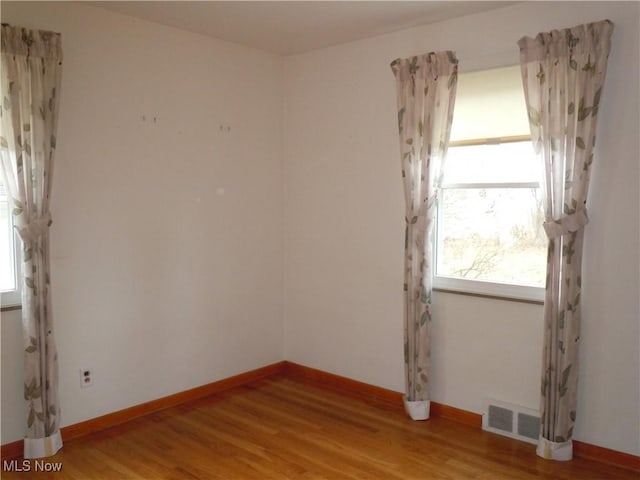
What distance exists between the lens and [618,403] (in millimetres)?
3115

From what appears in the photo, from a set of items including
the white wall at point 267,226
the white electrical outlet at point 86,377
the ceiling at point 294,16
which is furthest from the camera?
the white electrical outlet at point 86,377

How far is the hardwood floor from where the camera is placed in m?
3.07

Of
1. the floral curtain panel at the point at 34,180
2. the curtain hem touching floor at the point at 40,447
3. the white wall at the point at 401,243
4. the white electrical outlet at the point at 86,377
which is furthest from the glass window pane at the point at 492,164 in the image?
the curtain hem touching floor at the point at 40,447

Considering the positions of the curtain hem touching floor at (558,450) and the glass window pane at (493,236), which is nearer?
the curtain hem touching floor at (558,450)

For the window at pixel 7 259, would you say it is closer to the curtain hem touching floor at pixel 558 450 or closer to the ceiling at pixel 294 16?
the ceiling at pixel 294 16

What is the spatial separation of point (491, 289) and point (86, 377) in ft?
8.58

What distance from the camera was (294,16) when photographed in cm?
357

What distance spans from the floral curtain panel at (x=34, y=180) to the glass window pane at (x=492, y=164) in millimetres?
2428

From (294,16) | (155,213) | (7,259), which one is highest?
(294,16)

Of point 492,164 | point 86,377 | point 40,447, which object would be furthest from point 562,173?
point 40,447

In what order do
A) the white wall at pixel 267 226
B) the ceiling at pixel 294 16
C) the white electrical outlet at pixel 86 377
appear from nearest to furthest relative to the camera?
the white wall at pixel 267 226, the ceiling at pixel 294 16, the white electrical outlet at pixel 86 377

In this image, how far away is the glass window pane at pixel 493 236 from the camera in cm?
340

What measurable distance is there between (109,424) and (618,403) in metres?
3.08

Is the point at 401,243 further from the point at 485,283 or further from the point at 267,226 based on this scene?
the point at 267,226
